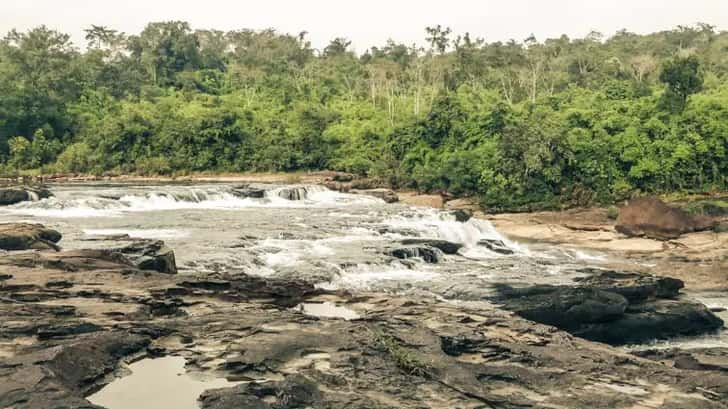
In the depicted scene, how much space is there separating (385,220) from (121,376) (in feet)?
66.6

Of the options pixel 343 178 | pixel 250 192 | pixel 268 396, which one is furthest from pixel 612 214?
pixel 268 396

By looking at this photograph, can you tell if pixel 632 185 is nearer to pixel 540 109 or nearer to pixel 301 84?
pixel 540 109

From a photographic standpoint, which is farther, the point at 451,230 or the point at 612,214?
the point at 612,214

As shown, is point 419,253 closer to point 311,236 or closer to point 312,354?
point 311,236

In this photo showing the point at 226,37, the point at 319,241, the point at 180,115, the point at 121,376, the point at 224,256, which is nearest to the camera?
the point at 121,376

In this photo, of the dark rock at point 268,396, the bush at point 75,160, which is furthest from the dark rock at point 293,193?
the dark rock at point 268,396

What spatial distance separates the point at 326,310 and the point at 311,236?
34.4ft

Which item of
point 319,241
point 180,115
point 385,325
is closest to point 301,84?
point 180,115

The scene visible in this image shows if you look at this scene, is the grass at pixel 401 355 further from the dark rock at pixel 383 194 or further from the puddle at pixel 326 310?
the dark rock at pixel 383 194

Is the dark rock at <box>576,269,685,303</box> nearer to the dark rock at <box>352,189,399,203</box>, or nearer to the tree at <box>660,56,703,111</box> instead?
the dark rock at <box>352,189,399,203</box>

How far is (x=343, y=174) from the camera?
44.7 m

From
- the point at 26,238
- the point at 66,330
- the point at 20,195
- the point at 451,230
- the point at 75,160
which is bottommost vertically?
the point at 451,230

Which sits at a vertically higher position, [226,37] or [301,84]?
[226,37]

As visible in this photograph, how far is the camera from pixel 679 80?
3588 cm
